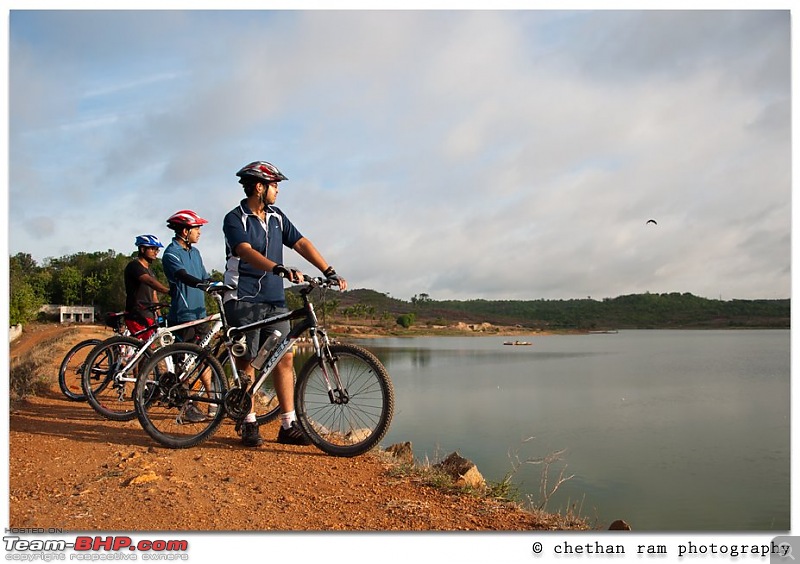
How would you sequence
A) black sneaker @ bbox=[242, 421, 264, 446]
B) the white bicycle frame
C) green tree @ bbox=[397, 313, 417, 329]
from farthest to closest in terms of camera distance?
green tree @ bbox=[397, 313, 417, 329] → the white bicycle frame → black sneaker @ bbox=[242, 421, 264, 446]

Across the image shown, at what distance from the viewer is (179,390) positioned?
4.71 meters

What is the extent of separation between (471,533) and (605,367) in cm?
3383

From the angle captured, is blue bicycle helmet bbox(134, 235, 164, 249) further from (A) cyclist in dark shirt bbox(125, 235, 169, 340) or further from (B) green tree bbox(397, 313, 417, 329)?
(B) green tree bbox(397, 313, 417, 329)

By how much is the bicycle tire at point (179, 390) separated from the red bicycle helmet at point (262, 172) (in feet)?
4.31

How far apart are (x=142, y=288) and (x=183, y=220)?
1315 millimetres

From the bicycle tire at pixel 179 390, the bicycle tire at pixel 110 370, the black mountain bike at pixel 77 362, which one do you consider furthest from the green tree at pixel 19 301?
the bicycle tire at pixel 179 390

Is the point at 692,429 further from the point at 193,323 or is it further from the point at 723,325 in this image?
the point at 723,325

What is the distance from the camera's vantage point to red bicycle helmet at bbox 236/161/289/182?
436 cm

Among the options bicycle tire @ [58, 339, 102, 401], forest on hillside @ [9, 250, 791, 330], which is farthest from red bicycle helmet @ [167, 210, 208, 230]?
forest on hillside @ [9, 250, 791, 330]

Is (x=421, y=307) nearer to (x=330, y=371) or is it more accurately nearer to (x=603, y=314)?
(x=603, y=314)

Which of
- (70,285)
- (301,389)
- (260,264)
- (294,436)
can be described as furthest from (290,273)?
(70,285)

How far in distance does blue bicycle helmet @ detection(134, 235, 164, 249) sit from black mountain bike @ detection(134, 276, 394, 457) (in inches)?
63.0

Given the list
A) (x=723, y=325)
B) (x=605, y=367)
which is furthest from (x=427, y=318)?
(x=605, y=367)

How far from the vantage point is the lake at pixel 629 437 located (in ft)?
28.7
